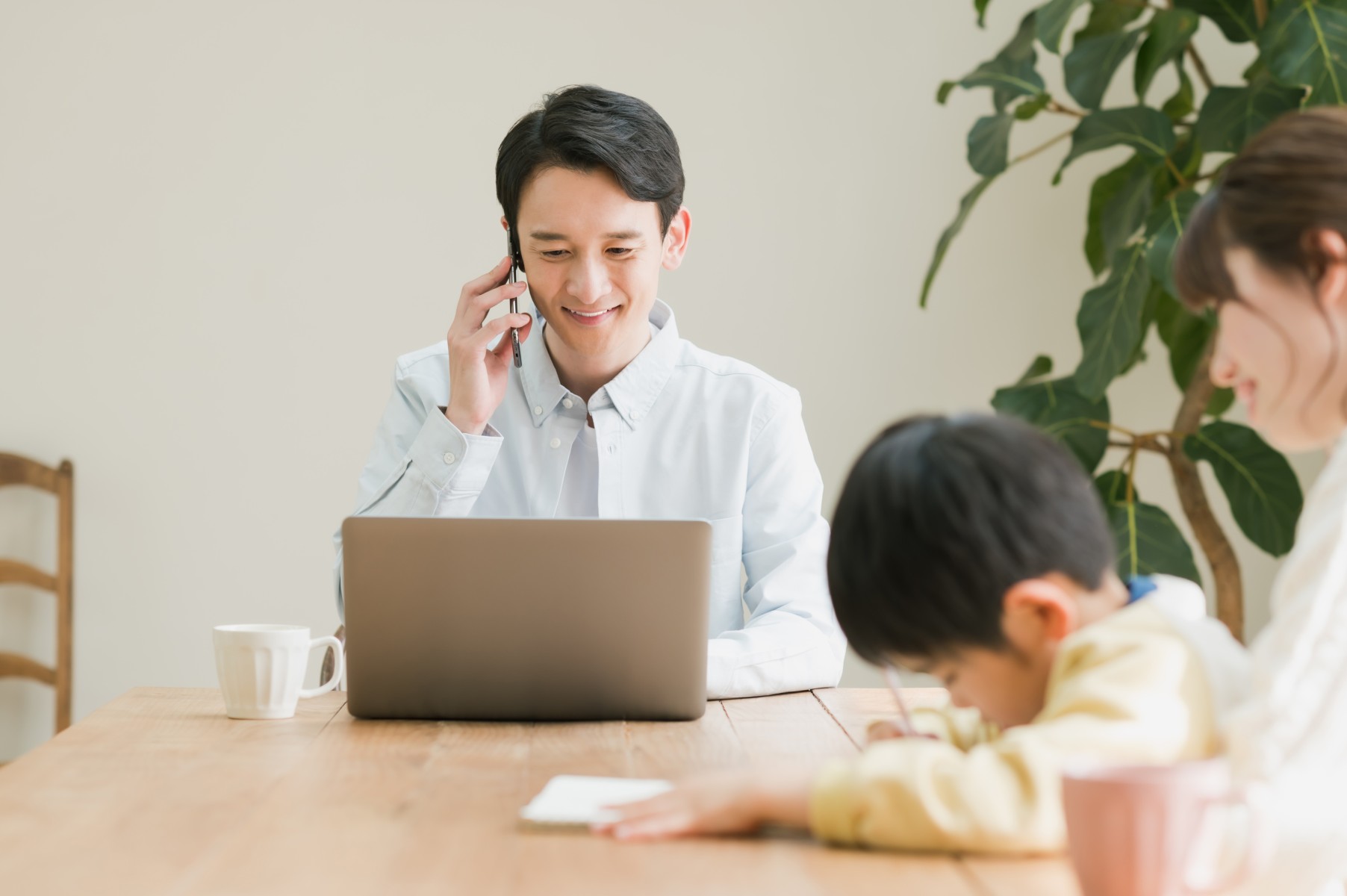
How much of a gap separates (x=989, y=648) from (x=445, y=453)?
101cm

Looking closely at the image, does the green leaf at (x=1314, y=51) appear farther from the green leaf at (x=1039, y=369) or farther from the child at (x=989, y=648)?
the child at (x=989, y=648)

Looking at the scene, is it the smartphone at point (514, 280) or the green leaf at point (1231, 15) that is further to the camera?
the green leaf at point (1231, 15)

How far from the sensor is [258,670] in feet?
3.96

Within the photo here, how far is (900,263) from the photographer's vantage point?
9.52 ft

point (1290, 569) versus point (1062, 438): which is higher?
point (1290, 569)

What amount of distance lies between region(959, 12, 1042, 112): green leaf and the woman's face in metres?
1.71

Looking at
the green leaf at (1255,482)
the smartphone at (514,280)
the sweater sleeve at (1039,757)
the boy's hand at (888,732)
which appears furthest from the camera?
the green leaf at (1255,482)

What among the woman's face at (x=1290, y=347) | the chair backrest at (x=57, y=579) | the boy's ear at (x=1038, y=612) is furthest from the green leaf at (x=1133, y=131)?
the chair backrest at (x=57, y=579)

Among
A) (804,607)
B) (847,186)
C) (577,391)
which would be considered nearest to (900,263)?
(847,186)

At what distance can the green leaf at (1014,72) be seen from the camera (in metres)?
2.42

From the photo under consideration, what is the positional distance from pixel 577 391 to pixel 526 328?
0.12m

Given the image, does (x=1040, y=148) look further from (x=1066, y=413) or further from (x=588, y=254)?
(x=588, y=254)

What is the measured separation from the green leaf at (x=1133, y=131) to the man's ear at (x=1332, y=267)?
1634mm

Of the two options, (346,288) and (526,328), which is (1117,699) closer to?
(526,328)
